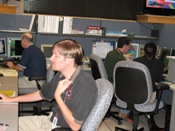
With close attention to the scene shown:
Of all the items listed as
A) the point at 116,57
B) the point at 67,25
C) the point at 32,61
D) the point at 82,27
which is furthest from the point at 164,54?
the point at 32,61

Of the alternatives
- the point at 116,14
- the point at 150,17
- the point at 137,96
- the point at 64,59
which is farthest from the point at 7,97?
the point at 116,14

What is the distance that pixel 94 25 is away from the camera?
4.71 metres

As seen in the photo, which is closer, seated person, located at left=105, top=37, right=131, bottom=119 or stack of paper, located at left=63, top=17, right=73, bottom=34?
seated person, located at left=105, top=37, right=131, bottom=119

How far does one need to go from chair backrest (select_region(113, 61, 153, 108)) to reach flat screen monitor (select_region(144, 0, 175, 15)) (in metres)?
2.23

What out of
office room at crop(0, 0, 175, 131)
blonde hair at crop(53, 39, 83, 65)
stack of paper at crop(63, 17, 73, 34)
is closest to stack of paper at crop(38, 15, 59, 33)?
office room at crop(0, 0, 175, 131)

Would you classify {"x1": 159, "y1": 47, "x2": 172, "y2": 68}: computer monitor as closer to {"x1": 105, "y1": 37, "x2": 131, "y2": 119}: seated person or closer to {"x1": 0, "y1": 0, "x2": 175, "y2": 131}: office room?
{"x1": 0, "y1": 0, "x2": 175, "y2": 131}: office room

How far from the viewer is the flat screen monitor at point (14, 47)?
14.0 ft

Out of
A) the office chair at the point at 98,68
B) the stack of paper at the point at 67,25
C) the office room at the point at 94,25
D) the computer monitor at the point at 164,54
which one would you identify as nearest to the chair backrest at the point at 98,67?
the office chair at the point at 98,68

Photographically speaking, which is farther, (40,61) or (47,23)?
(47,23)

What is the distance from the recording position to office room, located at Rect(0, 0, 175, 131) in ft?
14.1

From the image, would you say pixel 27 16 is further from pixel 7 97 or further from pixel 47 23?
pixel 7 97

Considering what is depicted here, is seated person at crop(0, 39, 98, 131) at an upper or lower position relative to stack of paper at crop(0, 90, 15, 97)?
upper

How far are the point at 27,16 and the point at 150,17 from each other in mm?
2033

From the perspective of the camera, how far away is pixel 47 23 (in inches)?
168
